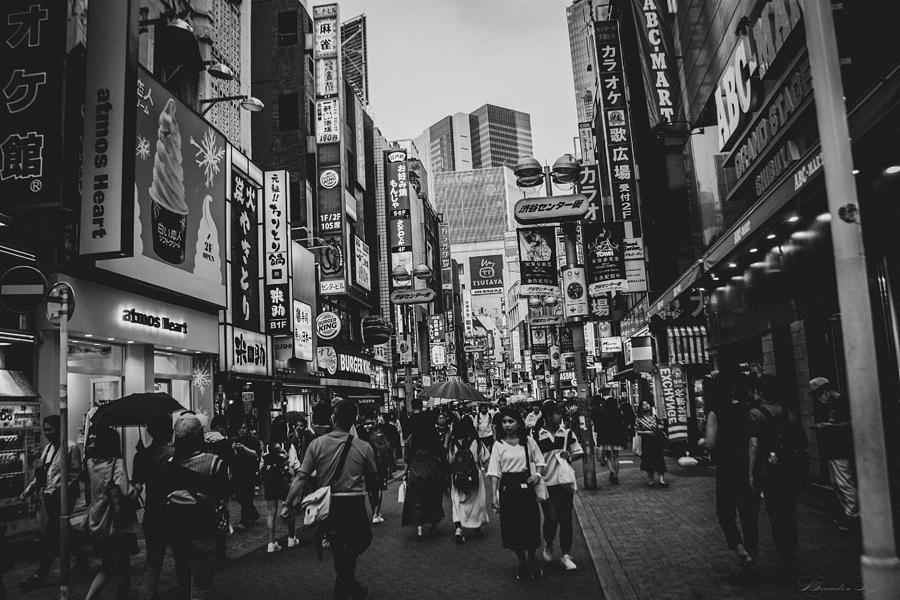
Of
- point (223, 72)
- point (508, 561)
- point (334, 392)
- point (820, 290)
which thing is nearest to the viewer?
point (508, 561)

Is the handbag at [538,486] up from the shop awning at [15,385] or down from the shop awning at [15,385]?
down

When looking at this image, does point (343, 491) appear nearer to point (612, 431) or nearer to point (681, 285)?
point (612, 431)

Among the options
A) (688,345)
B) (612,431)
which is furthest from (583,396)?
(688,345)

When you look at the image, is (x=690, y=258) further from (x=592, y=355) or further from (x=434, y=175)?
(x=434, y=175)

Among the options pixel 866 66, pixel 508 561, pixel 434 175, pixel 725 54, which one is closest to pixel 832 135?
pixel 866 66

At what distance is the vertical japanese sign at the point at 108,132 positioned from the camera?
41.7 ft

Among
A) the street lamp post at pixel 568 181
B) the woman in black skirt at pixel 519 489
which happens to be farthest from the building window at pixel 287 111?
the woman in black skirt at pixel 519 489

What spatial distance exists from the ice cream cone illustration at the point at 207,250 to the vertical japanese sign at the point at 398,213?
33333mm

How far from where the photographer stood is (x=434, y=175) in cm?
18825

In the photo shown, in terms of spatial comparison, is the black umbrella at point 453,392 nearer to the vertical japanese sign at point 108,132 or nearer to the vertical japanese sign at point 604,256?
the vertical japanese sign at point 108,132

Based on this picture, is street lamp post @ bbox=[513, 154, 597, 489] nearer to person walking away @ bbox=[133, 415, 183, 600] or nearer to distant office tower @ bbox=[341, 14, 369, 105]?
person walking away @ bbox=[133, 415, 183, 600]

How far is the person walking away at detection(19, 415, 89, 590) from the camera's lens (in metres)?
8.70

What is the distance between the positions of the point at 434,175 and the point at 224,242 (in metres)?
171

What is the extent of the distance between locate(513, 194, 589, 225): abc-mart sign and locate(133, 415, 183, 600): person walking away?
1471 centimetres
